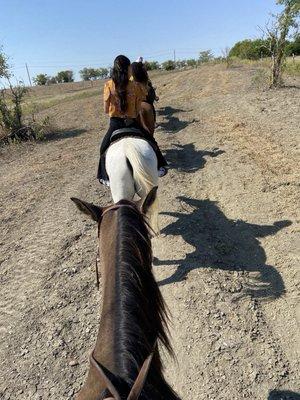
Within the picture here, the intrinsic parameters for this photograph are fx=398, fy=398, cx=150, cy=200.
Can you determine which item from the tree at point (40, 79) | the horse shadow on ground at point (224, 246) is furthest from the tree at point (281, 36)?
the tree at point (40, 79)

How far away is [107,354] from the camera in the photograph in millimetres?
1599

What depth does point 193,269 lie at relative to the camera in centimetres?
444

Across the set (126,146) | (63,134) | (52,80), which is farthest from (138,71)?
(52,80)

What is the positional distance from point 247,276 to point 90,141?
824 cm

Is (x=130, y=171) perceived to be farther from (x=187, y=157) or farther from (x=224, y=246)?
(x=187, y=157)

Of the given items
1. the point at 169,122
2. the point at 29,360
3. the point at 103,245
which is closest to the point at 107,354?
the point at 103,245

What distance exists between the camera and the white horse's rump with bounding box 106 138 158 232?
411cm

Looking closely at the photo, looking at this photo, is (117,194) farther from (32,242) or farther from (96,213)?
(32,242)

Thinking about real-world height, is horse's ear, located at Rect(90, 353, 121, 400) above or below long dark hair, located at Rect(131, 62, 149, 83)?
below

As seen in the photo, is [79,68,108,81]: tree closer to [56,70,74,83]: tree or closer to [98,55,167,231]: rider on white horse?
[56,70,74,83]: tree

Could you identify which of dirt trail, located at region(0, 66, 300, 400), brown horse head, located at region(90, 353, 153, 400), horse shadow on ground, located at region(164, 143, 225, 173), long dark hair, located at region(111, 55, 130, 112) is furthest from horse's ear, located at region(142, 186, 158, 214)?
horse shadow on ground, located at region(164, 143, 225, 173)

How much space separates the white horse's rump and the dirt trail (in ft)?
3.38

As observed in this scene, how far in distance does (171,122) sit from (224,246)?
8134 millimetres

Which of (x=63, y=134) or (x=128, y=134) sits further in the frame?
(x=63, y=134)
